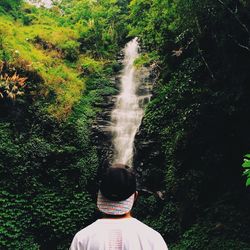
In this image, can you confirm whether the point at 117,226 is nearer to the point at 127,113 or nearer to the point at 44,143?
the point at 44,143

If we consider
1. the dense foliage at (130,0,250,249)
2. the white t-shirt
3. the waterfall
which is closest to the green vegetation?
the dense foliage at (130,0,250,249)

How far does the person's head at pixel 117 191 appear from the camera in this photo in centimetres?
210

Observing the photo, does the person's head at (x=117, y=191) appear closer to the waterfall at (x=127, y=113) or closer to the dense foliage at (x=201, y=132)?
the dense foliage at (x=201, y=132)

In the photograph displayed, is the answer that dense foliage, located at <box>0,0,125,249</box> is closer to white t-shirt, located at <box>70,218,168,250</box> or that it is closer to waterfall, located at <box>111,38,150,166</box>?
waterfall, located at <box>111,38,150,166</box>

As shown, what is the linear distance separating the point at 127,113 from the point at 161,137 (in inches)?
132

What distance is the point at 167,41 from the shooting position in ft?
43.9

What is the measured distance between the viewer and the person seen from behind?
6.65ft

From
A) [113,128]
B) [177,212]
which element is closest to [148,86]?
[113,128]

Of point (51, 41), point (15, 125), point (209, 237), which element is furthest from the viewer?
point (51, 41)

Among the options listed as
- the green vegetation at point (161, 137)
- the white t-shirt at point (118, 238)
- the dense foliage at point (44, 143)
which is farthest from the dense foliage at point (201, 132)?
the white t-shirt at point (118, 238)

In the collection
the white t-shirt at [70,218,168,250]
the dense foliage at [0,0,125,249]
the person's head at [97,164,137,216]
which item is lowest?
the dense foliage at [0,0,125,249]

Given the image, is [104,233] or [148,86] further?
[148,86]

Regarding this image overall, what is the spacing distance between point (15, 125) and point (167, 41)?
250 inches

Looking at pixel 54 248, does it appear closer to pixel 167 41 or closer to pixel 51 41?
pixel 167 41
